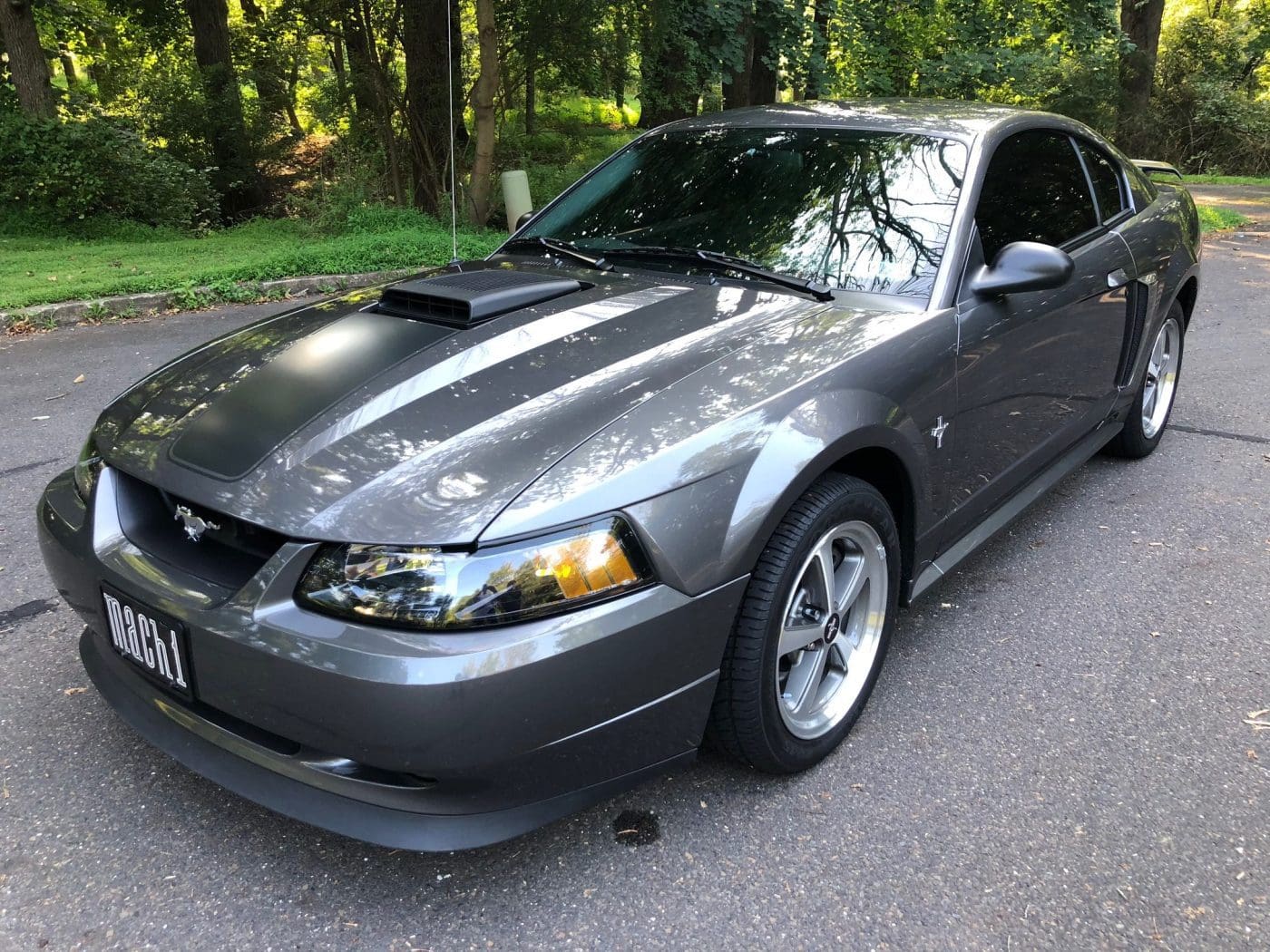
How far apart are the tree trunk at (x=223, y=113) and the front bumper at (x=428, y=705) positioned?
13.3 meters

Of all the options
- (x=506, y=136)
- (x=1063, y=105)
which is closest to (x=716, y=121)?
(x=506, y=136)

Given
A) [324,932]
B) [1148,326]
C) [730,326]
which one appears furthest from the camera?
[1148,326]

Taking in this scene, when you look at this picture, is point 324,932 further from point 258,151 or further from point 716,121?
point 258,151

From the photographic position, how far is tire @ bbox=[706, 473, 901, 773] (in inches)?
83.2

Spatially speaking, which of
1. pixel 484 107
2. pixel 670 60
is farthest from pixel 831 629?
pixel 670 60

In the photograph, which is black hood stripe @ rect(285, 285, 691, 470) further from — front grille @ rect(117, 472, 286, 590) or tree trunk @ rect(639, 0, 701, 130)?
tree trunk @ rect(639, 0, 701, 130)

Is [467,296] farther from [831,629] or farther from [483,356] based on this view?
[831,629]

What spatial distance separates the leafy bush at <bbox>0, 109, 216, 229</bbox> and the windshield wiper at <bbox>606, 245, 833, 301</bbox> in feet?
32.6

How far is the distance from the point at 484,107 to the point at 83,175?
15.0 feet

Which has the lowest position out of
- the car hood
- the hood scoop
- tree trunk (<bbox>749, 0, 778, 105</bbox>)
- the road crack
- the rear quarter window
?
the road crack

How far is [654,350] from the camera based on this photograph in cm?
235

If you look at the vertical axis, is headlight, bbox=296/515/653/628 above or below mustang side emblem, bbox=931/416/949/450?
above

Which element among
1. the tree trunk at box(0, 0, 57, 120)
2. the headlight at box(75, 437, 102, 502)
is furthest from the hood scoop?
the tree trunk at box(0, 0, 57, 120)

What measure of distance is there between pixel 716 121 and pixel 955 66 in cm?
916
